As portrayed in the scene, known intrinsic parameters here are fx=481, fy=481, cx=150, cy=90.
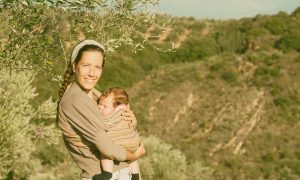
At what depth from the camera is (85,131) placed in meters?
4.38

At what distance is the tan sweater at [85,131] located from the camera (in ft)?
14.3

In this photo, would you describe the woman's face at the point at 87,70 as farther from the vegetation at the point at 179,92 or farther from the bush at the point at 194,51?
the bush at the point at 194,51

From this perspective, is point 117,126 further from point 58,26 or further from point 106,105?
point 58,26

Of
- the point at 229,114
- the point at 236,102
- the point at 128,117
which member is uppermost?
the point at 128,117

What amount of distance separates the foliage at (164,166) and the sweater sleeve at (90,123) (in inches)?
724

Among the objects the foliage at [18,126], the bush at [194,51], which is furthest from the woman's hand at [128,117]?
the bush at [194,51]

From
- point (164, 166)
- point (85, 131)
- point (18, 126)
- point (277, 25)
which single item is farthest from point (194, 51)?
point (85, 131)

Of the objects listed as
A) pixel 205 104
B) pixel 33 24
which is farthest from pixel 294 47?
pixel 33 24

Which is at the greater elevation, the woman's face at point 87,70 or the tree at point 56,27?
the tree at point 56,27

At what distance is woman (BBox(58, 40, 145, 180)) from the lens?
436cm

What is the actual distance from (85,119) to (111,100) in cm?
101

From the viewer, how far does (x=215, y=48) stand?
58.8m

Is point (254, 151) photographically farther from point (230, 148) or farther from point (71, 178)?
point (71, 178)

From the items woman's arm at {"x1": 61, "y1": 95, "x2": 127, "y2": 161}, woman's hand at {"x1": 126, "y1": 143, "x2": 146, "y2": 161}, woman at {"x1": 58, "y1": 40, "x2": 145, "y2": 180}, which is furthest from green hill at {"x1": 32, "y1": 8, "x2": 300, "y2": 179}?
woman's arm at {"x1": 61, "y1": 95, "x2": 127, "y2": 161}
